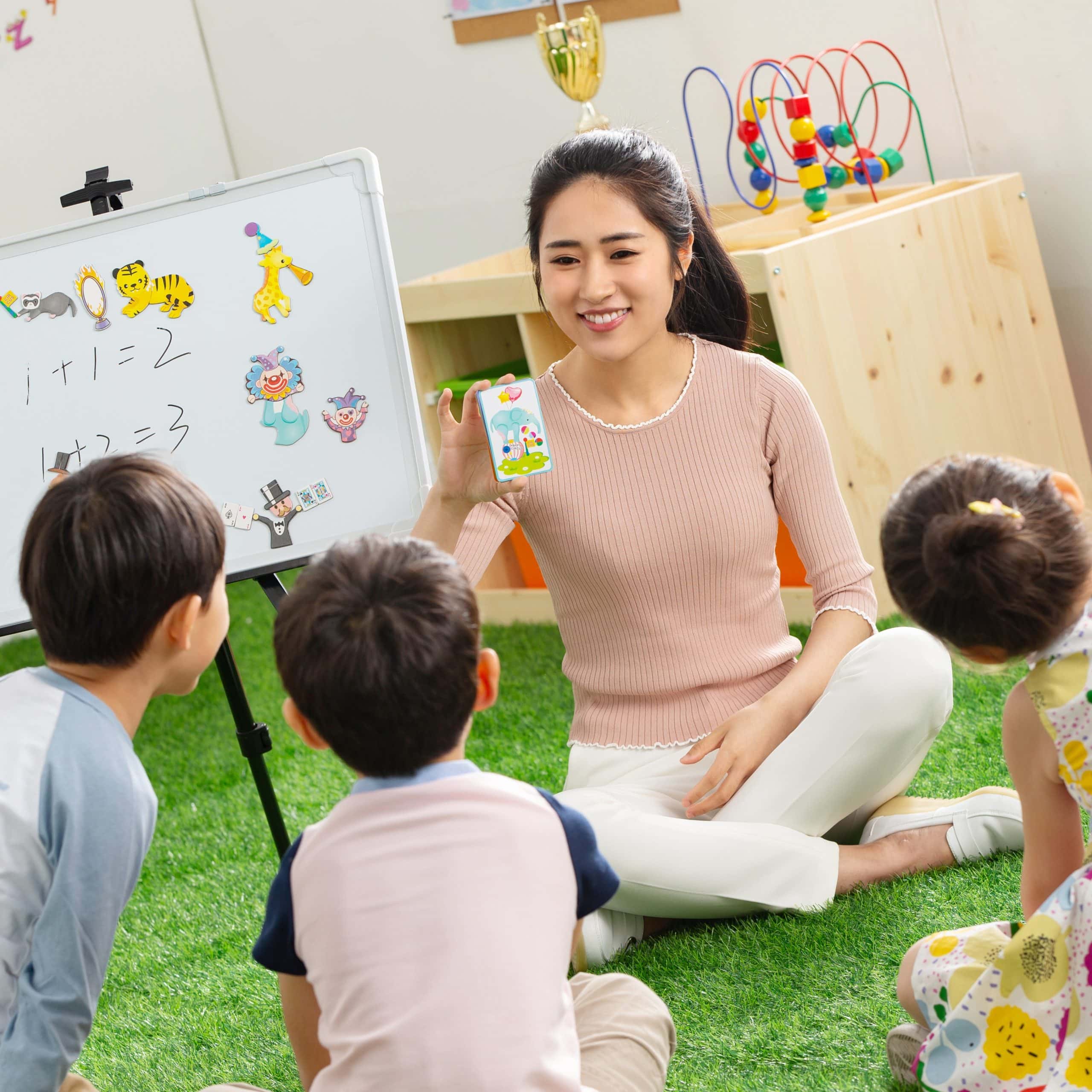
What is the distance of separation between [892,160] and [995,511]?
165cm

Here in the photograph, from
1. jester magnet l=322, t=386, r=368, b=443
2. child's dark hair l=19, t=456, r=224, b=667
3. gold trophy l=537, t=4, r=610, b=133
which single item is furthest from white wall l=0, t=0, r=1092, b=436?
child's dark hair l=19, t=456, r=224, b=667

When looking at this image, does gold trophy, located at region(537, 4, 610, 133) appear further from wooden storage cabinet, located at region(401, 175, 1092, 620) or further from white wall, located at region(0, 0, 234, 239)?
white wall, located at region(0, 0, 234, 239)

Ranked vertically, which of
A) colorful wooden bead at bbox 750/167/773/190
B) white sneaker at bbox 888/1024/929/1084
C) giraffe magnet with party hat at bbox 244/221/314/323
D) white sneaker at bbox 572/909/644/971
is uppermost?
colorful wooden bead at bbox 750/167/773/190

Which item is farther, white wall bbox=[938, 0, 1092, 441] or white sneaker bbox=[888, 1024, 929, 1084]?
white wall bbox=[938, 0, 1092, 441]

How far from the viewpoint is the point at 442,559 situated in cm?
87

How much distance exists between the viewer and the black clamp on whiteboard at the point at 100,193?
163 cm

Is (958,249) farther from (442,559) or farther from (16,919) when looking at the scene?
(16,919)

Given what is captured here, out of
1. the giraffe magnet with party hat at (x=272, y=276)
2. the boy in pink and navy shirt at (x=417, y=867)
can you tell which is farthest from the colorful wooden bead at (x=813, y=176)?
the boy in pink and navy shirt at (x=417, y=867)

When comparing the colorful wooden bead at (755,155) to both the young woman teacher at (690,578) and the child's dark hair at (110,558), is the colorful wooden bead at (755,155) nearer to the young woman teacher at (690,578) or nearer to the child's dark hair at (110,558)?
the young woman teacher at (690,578)

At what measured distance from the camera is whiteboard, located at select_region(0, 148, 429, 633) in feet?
5.08

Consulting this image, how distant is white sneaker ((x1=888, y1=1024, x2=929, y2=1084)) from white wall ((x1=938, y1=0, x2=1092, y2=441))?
5.26ft

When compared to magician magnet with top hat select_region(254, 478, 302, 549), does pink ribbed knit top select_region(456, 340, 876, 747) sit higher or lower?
lower

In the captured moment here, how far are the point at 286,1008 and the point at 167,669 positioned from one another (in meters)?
0.27

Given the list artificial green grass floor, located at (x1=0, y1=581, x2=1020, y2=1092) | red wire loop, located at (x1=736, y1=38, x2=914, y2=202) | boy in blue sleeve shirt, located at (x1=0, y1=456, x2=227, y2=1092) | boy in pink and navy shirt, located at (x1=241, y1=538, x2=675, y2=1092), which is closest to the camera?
boy in pink and navy shirt, located at (x1=241, y1=538, x2=675, y2=1092)
